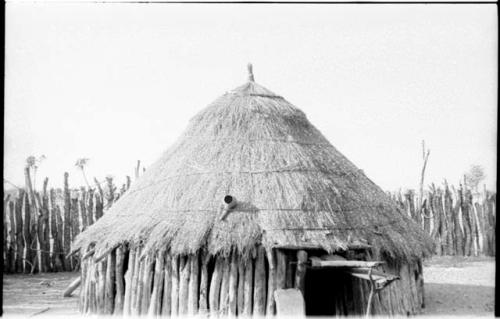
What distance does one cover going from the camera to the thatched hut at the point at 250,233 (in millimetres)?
7707

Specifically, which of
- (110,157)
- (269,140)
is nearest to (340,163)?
(269,140)

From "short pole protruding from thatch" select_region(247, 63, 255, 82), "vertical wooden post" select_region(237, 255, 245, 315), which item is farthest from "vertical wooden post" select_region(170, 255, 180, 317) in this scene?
"short pole protruding from thatch" select_region(247, 63, 255, 82)

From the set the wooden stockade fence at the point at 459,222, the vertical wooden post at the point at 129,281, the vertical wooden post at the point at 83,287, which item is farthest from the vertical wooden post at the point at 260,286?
the wooden stockade fence at the point at 459,222

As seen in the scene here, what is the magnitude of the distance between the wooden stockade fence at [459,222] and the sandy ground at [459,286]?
39 cm

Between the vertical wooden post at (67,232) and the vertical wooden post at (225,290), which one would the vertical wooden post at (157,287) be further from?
the vertical wooden post at (67,232)

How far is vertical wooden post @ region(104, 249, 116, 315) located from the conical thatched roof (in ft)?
1.06

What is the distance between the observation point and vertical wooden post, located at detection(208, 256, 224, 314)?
7.74m

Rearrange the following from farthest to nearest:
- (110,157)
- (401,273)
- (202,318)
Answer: (110,157) → (401,273) → (202,318)

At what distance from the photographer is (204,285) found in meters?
7.81

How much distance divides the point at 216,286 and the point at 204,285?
7.3 inches

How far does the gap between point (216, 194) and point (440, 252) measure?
35.9ft

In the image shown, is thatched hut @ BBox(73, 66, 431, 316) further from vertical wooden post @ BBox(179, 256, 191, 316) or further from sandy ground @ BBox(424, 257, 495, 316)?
sandy ground @ BBox(424, 257, 495, 316)

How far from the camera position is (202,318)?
768cm

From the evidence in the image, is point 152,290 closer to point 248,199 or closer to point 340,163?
point 248,199
